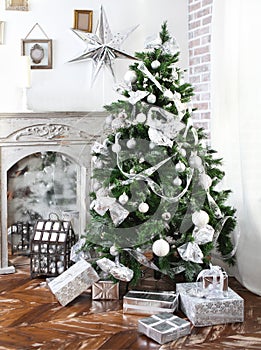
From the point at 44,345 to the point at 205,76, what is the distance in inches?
98.4

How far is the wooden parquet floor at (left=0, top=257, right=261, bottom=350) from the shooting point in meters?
2.93

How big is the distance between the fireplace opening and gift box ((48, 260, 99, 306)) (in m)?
0.90

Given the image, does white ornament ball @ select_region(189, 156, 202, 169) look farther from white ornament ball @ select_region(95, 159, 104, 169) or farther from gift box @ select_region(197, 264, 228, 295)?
gift box @ select_region(197, 264, 228, 295)

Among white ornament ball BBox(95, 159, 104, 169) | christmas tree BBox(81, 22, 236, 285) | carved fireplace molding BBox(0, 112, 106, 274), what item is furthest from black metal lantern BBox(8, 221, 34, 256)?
white ornament ball BBox(95, 159, 104, 169)

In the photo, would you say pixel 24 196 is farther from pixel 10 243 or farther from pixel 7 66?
pixel 7 66

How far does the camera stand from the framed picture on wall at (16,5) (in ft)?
14.0

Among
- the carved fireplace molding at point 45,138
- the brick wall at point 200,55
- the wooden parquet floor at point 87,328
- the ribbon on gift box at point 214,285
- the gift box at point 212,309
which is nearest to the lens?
the wooden parquet floor at point 87,328

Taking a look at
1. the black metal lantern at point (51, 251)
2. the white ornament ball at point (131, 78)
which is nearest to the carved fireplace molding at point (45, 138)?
the black metal lantern at point (51, 251)

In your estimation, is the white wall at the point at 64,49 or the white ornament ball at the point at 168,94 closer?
the white ornament ball at the point at 168,94

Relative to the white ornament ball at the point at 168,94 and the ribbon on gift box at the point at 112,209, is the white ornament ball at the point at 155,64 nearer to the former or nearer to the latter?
the white ornament ball at the point at 168,94

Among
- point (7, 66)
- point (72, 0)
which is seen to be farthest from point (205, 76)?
point (7, 66)

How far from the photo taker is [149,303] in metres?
3.31

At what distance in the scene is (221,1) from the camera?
→ 402 cm

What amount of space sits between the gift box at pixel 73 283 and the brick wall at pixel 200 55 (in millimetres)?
1611
